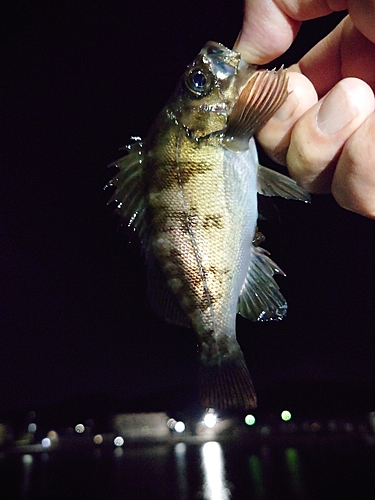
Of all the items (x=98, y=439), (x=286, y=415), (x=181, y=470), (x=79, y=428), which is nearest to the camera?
(x=181, y=470)

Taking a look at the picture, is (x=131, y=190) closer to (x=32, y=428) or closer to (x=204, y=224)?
(x=204, y=224)

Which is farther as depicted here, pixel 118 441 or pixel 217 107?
pixel 118 441

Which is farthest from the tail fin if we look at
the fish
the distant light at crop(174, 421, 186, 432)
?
the distant light at crop(174, 421, 186, 432)

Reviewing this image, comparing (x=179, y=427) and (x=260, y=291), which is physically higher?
(x=179, y=427)

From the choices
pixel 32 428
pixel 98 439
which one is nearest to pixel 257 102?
pixel 32 428

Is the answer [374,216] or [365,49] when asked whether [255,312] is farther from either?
[365,49]

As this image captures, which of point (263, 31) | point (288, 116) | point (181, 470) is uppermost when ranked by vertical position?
point (263, 31)
